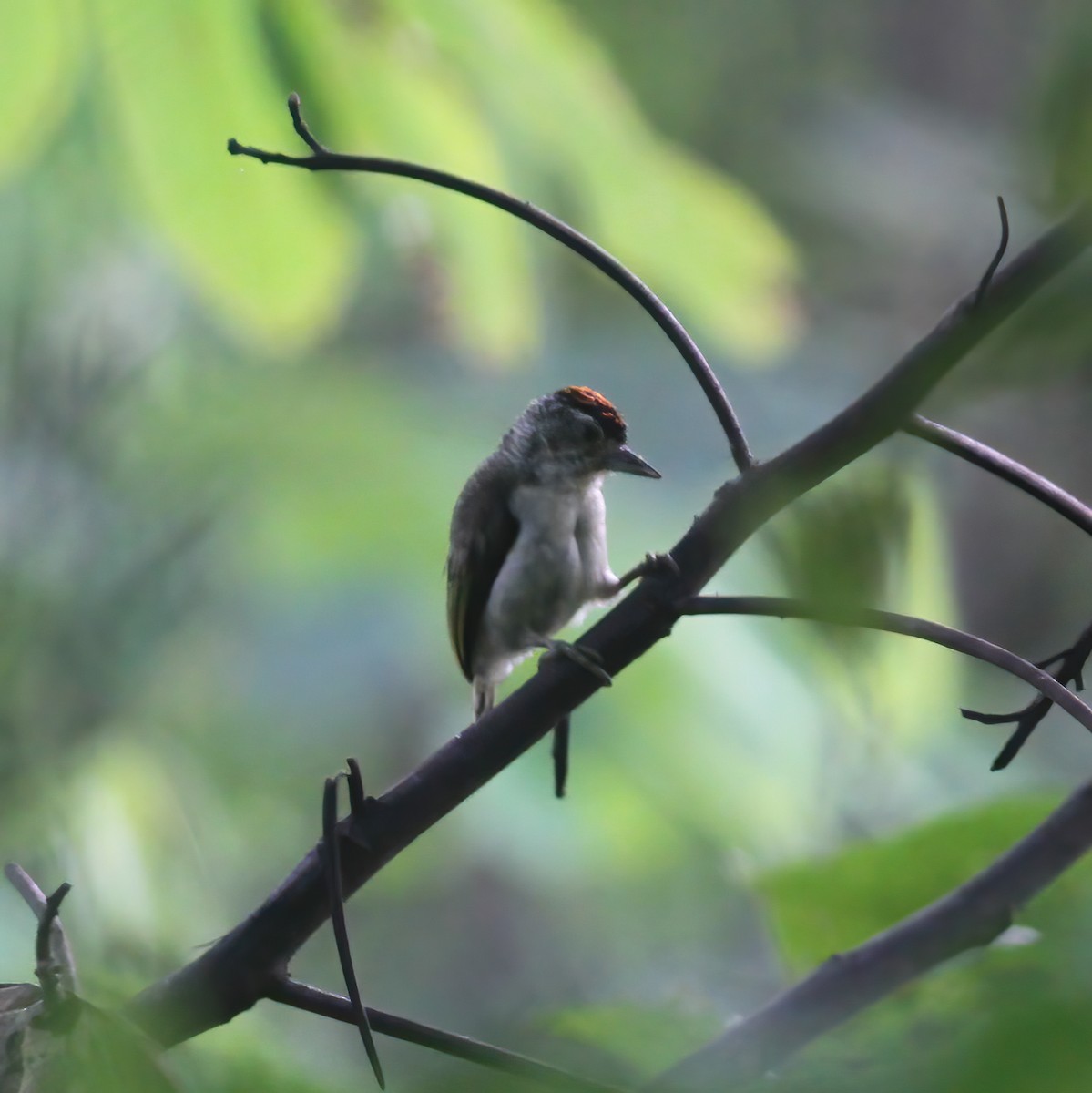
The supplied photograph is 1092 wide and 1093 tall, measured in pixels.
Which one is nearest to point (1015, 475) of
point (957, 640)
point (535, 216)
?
point (957, 640)

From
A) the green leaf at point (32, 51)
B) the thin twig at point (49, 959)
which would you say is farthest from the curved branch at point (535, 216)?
the green leaf at point (32, 51)

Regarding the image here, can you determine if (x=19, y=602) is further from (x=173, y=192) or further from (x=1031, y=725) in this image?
(x=1031, y=725)

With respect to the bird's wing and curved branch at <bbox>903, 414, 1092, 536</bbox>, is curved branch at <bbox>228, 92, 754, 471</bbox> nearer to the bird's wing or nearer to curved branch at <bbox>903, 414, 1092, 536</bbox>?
curved branch at <bbox>903, 414, 1092, 536</bbox>

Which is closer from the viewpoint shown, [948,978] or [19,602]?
[948,978]

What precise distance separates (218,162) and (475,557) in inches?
26.7

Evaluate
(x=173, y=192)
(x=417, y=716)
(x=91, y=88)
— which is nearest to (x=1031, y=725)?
(x=173, y=192)

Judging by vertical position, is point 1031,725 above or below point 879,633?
above

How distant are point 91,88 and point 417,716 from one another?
426 cm

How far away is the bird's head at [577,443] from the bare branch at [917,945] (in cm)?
80

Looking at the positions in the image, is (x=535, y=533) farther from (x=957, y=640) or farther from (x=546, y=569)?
(x=957, y=640)

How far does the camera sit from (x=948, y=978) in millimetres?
1163

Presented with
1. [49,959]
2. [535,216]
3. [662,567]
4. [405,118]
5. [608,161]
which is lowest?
[49,959]

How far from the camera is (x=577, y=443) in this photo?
1.92 meters

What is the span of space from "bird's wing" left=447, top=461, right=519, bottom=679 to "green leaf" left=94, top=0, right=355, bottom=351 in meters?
0.43
